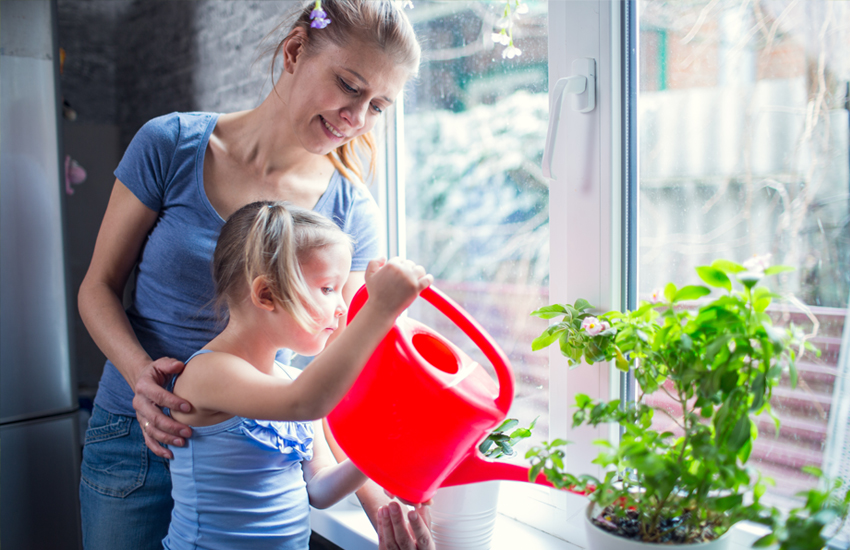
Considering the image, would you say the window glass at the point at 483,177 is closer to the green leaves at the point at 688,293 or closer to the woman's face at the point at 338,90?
the woman's face at the point at 338,90

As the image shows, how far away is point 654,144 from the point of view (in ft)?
2.87

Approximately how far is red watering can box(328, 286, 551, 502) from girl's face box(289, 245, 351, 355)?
110 mm

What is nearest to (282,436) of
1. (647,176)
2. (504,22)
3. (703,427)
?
(703,427)

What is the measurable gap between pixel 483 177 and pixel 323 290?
495mm

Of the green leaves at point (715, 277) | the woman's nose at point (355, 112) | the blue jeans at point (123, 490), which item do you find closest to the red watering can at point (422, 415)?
the green leaves at point (715, 277)

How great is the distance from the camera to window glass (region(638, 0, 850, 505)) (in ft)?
2.34

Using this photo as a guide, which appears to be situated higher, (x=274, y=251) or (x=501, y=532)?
(x=274, y=251)

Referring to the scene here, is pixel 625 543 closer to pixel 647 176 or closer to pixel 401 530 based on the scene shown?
pixel 401 530

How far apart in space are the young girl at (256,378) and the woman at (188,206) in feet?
0.35

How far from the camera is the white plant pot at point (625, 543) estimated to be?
539 millimetres

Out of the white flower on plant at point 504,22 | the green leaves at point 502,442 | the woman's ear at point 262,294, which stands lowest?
the green leaves at point 502,442

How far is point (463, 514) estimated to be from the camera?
0.85m

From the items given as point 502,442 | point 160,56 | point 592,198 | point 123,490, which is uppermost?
point 160,56

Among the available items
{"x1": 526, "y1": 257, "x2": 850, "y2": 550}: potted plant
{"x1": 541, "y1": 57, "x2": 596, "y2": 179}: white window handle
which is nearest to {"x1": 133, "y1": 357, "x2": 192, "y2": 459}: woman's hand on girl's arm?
{"x1": 526, "y1": 257, "x2": 850, "y2": 550}: potted plant
